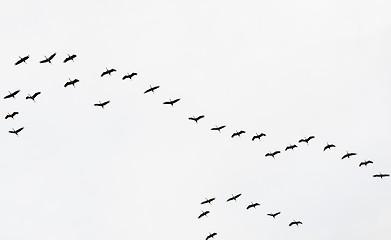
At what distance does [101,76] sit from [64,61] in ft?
31.8

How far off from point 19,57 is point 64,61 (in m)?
11.2

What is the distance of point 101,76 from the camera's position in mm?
199750

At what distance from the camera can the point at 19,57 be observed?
655ft

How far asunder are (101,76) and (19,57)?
2061 centimetres

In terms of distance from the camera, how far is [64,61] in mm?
198875
